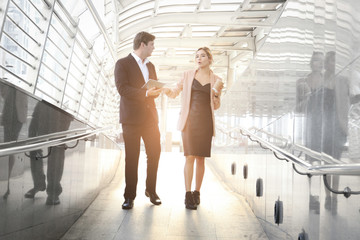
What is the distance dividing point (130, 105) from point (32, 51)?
Result: 1160 mm

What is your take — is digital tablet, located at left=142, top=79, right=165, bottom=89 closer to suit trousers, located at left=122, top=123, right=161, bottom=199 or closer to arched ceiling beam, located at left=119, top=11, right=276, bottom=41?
suit trousers, located at left=122, top=123, right=161, bottom=199

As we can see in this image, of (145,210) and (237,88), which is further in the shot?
(237,88)

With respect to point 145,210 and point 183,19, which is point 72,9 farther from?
point 183,19

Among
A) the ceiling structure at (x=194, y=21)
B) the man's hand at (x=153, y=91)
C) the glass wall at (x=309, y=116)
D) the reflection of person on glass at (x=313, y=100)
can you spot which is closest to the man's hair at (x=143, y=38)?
the man's hand at (x=153, y=91)

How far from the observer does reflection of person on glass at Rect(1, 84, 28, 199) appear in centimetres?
238

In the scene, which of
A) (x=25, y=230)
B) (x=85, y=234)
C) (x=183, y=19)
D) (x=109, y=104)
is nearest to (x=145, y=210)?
(x=85, y=234)

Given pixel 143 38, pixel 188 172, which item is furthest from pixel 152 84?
pixel 188 172

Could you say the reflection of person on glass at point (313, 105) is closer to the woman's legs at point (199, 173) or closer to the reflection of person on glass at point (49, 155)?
the reflection of person on glass at point (49, 155)

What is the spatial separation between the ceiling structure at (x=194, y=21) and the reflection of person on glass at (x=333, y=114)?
29.0 ft

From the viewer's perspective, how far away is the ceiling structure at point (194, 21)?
12148 millimetres

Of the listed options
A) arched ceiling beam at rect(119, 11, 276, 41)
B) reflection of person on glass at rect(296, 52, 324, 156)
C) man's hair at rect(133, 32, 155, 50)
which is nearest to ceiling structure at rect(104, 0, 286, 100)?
arched ceiling beam at rect(119, 11, 276, 41)

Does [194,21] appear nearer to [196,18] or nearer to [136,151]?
[196,18]

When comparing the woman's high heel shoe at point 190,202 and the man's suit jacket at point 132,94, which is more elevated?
the man's suit jacket at point 132,94

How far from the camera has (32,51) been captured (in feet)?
12.2
